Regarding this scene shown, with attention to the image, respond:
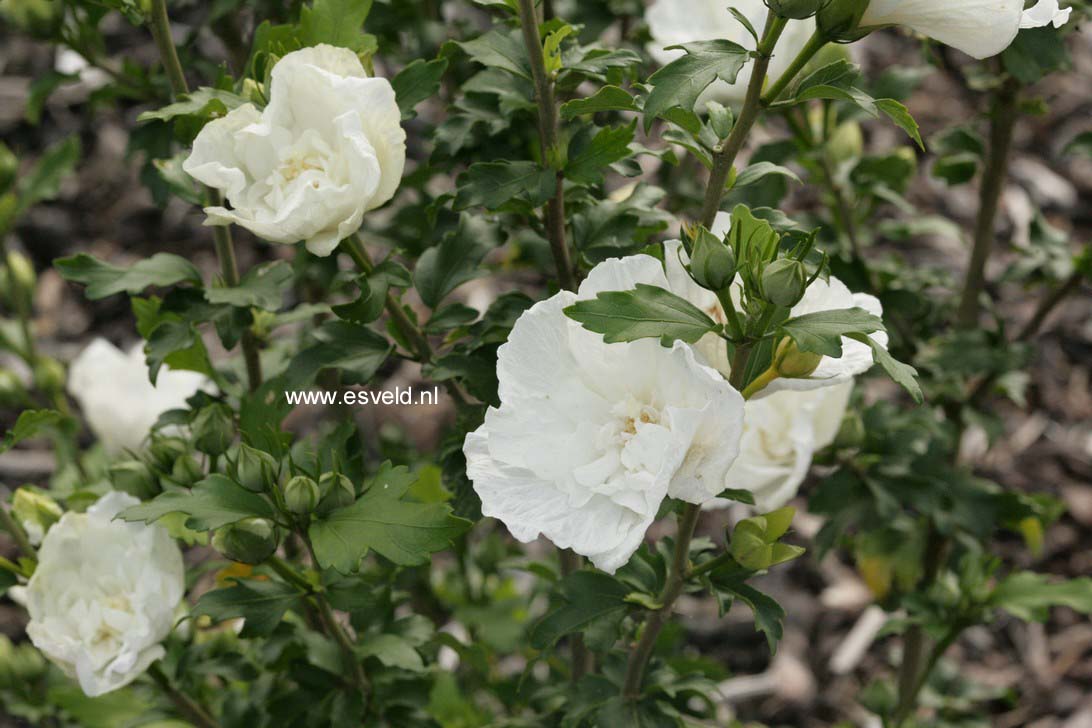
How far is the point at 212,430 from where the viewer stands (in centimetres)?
100

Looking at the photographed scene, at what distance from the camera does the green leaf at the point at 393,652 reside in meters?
1.02

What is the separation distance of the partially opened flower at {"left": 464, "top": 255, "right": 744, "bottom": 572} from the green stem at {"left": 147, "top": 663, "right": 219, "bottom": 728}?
0.49m

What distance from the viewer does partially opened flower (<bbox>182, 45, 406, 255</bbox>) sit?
2.74 ft

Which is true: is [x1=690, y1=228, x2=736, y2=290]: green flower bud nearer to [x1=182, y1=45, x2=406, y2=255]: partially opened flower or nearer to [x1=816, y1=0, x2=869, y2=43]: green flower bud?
[x1=816, y1=0, x2=869, y2=43]: green flower bud

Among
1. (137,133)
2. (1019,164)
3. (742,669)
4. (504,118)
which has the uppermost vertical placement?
(504,118)

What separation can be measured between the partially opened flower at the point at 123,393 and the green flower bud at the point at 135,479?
0.31 meters

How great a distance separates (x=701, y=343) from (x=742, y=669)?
137 cm

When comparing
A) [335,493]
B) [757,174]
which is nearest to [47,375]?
[335,493]

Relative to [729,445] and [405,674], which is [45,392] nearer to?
[405,674]

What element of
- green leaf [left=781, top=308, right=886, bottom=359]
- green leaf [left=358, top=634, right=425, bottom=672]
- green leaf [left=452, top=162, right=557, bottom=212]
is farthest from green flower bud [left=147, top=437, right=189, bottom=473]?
green leaf [left=781, top=308, right=886, bottom=359]

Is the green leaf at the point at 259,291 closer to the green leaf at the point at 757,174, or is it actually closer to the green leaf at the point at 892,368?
the green leaf at the point at 757,174

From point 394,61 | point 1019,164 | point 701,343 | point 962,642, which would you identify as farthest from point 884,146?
point 701,343

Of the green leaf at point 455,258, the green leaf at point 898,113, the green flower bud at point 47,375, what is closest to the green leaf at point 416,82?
the green leaf at point 455,258

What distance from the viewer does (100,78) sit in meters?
2.62
